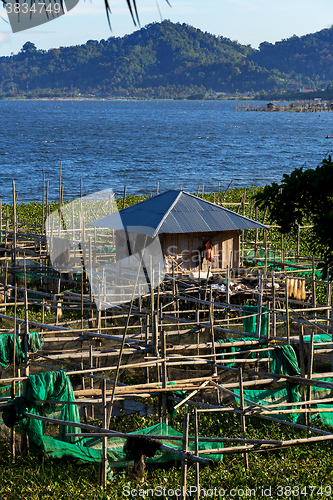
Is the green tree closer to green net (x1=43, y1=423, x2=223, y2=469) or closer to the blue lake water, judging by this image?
green net (x1=43, y1=423, x2=223, y2=469)

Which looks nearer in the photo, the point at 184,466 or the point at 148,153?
the point at 184,466

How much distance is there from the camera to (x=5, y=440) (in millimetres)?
9953

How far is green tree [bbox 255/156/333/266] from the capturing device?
894 cm

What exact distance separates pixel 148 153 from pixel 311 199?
82382mm

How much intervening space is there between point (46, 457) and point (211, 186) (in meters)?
52.0

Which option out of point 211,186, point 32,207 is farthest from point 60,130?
point 32,207

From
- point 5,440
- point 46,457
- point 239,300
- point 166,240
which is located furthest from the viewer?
point 166,240

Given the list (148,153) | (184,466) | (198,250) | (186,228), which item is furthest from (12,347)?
(148,153)

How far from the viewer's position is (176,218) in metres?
20.0

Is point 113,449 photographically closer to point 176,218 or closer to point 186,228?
point 186,228

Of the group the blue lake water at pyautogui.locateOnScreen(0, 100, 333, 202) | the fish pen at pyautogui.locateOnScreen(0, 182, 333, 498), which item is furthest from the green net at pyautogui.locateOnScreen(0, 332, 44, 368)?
the blue lake water at pyautogui.locateOnScreen(0, 100, 333, 202)

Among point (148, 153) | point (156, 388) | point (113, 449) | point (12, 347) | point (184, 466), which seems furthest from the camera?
point (148, 153)

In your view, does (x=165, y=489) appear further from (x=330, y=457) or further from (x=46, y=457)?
(x=330, y=457)

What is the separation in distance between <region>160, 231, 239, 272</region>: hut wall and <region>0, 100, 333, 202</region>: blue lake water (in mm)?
19703
